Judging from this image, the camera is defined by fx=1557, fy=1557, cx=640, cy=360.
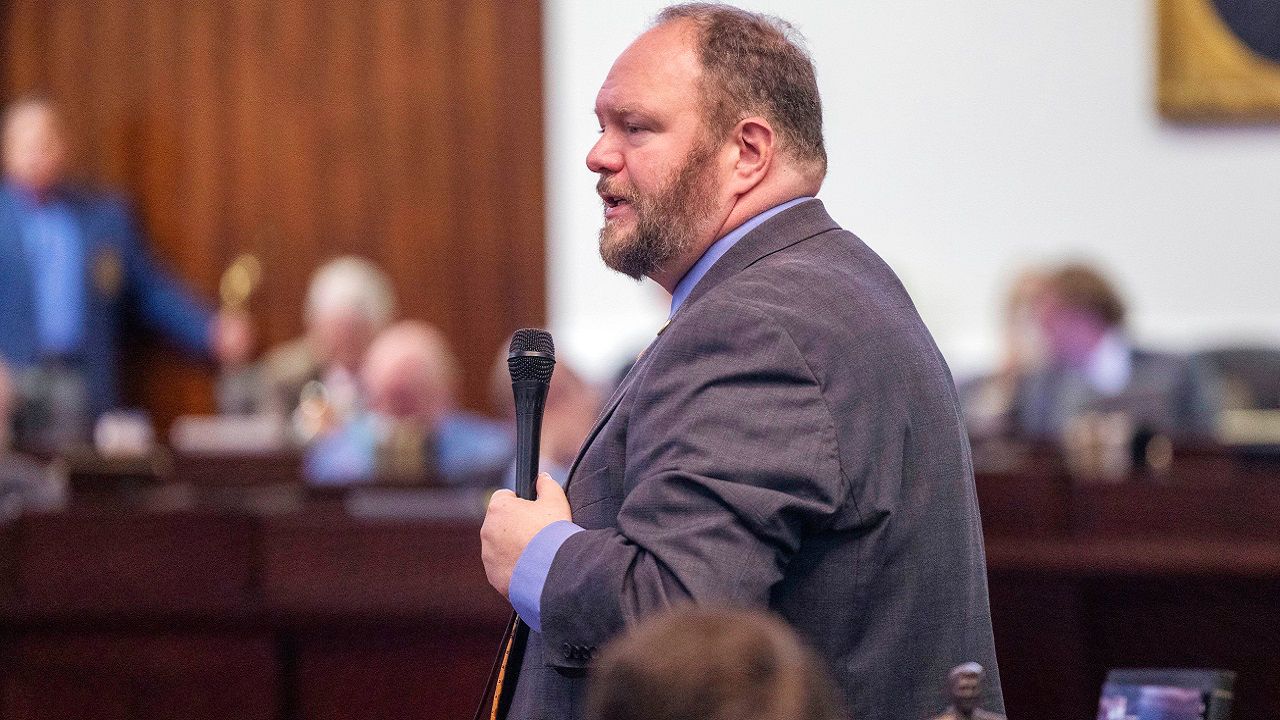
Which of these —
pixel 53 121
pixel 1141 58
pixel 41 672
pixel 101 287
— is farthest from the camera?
pixel 1141 58

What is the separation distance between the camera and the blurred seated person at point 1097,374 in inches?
226

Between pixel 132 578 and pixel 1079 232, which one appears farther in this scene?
pixel 1079 232

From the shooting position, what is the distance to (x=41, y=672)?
3129 mm

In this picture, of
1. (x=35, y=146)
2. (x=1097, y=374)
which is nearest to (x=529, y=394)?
(x=1097, y=374)

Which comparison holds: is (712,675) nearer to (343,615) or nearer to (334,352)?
(343,615)

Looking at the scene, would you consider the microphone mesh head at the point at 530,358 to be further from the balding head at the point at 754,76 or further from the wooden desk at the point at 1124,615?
the wooden desk at the point at 1124,615

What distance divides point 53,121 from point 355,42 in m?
1.59

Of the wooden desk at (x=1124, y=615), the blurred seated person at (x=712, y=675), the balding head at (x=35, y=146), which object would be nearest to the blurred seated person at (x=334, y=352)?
the balding head at (x=35, y=146)

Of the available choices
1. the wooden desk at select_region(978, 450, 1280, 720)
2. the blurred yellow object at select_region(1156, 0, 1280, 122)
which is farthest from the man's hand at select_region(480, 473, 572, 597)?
the blurred yellow object at select_region(1156, 0, 1280, 122)

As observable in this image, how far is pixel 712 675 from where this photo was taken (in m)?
1.03

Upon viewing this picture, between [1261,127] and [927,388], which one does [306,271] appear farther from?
[927,388]

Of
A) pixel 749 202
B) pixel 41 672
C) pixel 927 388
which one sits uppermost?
pixel 749 202

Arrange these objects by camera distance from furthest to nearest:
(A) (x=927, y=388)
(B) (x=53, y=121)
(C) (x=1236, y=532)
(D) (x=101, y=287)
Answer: (D) (x=101, y=287) → (B) (x=53, y=121) → (C) (x=1236, y=532) → (A) (x=927, y=388)

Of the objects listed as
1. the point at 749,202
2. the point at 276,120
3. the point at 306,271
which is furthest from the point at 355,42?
the point at 749,202
